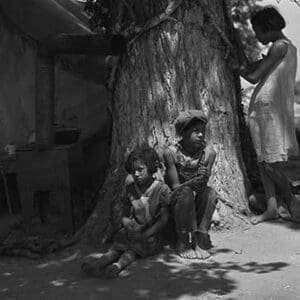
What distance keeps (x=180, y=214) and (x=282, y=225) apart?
110 cm

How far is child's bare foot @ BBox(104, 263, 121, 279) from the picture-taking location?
4664mm

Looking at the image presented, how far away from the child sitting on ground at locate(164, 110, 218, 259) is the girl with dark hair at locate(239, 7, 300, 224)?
2.21 feet

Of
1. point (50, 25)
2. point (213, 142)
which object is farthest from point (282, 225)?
point (50, 25)

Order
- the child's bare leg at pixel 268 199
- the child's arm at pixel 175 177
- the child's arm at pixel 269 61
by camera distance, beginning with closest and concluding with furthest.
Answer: the child's arm at pixel 175 177 < the child's arm at pixel 269 61 < the child's bare leg at pixel 268 199

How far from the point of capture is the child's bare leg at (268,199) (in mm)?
5672

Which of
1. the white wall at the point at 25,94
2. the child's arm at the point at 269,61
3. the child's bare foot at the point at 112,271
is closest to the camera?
the child's bare foot at the point at 112,271

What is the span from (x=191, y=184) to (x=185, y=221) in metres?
0.30

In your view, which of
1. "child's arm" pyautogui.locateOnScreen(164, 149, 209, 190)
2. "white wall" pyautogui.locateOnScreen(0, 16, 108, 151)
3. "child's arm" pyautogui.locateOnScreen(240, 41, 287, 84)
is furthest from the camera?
"white wall" pyautogui.locateOnScreen(0, 16, 108, 151)

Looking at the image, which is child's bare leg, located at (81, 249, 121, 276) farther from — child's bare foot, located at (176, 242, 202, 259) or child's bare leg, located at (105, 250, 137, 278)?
child's bare foot, located at (176, 242, 202, 259)

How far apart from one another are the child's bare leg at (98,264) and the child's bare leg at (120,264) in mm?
54

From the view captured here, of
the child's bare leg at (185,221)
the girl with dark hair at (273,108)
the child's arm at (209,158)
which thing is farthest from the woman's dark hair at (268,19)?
the child's bare leg at (185,221)

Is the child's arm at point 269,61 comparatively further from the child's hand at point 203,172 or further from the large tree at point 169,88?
the child's hand at point 203,172

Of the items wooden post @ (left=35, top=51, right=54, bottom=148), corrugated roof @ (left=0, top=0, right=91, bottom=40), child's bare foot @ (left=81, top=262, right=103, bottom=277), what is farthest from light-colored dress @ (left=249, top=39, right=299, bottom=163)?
corrugated roof @ (left=0, top=0, right=91, bottom=40)

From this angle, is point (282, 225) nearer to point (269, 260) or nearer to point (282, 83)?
point (269, 260)
